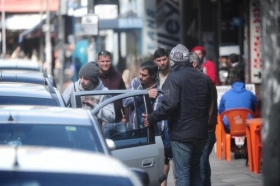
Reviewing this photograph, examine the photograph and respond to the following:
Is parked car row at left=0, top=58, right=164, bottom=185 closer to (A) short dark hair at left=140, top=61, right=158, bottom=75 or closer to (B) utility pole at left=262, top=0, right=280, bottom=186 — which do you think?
(B) utility pole at left=262, top=0, right=280, bottom=186

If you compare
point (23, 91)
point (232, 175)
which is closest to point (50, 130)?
point (23, 91)

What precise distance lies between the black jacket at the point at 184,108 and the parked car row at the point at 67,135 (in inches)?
11.3

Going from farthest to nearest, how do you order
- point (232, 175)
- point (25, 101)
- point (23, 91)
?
point (232, 175) < point (23, 91) < point (25, 101)

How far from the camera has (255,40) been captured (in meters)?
18.7

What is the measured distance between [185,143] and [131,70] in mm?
10803

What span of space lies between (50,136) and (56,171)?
1.92m

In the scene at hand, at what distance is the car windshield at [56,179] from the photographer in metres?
4.73

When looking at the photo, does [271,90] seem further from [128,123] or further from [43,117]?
[128,123]

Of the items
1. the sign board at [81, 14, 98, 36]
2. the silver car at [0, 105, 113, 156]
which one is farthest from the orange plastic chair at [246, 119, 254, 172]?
the silver car at [0, 105, 113, 156]

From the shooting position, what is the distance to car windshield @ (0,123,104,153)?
656 centimetres

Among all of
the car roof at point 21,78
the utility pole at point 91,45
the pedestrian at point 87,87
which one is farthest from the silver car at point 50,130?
the utility pole at point 91,45

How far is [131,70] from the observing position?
781 inches

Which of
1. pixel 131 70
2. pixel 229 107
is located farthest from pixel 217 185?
pixel 131 70

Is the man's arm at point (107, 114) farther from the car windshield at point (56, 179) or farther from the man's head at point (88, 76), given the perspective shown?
the car windshield at point (56, 179)
